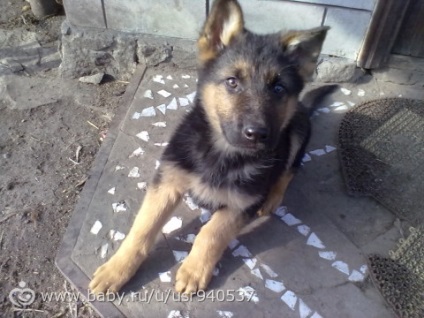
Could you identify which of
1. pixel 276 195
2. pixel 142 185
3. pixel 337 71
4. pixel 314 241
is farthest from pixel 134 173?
pixel 337 71

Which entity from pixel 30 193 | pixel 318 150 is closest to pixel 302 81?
pixel 318 150

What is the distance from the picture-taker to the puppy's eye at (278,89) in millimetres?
2631

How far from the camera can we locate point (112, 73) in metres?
4.59

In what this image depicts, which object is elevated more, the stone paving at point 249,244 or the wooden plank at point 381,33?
the wooden plank at point 381,33

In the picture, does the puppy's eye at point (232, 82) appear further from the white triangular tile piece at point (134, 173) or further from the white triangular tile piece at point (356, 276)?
the white triangular tile piece at point (356, 276)

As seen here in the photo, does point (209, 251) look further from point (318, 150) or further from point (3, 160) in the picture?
point (3, 160)

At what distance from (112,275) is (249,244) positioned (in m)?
1.02

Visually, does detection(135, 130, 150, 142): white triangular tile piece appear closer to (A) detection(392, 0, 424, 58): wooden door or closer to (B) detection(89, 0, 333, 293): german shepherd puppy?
(B) detection(89, 0, 333, 293): german shepherd puppy

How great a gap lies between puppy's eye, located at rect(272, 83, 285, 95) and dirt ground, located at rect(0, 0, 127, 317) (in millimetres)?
1816

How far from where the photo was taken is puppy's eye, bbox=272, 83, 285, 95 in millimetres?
2631

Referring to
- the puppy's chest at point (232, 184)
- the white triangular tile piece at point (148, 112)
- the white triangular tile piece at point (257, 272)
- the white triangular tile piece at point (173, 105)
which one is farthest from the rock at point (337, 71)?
the white triangular tile piece at point (257, 272)

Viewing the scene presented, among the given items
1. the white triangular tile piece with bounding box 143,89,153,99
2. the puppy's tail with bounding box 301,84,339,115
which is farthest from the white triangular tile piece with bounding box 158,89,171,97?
the puppy's tail with bounding box 301,84,339,115

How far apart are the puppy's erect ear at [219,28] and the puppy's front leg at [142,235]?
85cm

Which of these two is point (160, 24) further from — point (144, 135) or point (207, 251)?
point (207, 251)
